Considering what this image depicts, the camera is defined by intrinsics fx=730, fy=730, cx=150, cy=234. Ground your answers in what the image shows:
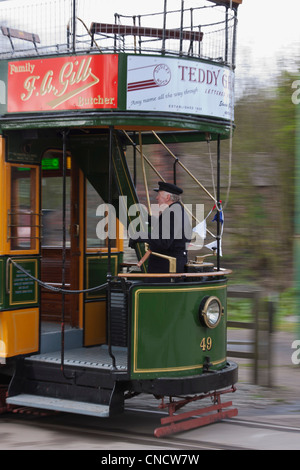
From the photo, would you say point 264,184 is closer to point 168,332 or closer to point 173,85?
point 173,85

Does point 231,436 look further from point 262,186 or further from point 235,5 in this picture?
point 262,186

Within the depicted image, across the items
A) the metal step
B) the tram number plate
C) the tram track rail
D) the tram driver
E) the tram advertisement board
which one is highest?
the tram advertisement board

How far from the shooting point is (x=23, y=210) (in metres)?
7.31

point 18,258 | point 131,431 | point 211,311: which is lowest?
point 131,431

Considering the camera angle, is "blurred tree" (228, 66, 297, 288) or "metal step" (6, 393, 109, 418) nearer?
"metal step" (6, 393, 109, 418)

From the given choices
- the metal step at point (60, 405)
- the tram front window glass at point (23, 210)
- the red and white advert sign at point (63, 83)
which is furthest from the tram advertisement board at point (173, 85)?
the metal step at point (60, 405)

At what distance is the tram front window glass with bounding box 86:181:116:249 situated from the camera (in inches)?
317

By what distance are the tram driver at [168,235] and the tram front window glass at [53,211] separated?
1.45 meters

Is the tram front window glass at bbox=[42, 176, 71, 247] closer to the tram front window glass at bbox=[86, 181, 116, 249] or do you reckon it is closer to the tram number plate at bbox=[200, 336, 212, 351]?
the tram front window glass at bbox=[86, 181, 116, 249]

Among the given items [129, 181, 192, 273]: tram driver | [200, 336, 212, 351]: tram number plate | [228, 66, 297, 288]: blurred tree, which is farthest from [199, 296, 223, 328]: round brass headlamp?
[228, 66, 297, 288]: blurred tree

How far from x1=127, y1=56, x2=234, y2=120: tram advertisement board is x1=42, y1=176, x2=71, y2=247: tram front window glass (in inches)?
78.6

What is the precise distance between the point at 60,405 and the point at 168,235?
1.82 m

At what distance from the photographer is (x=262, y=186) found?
13.9m

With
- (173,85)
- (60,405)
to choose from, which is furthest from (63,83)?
(60,405)
